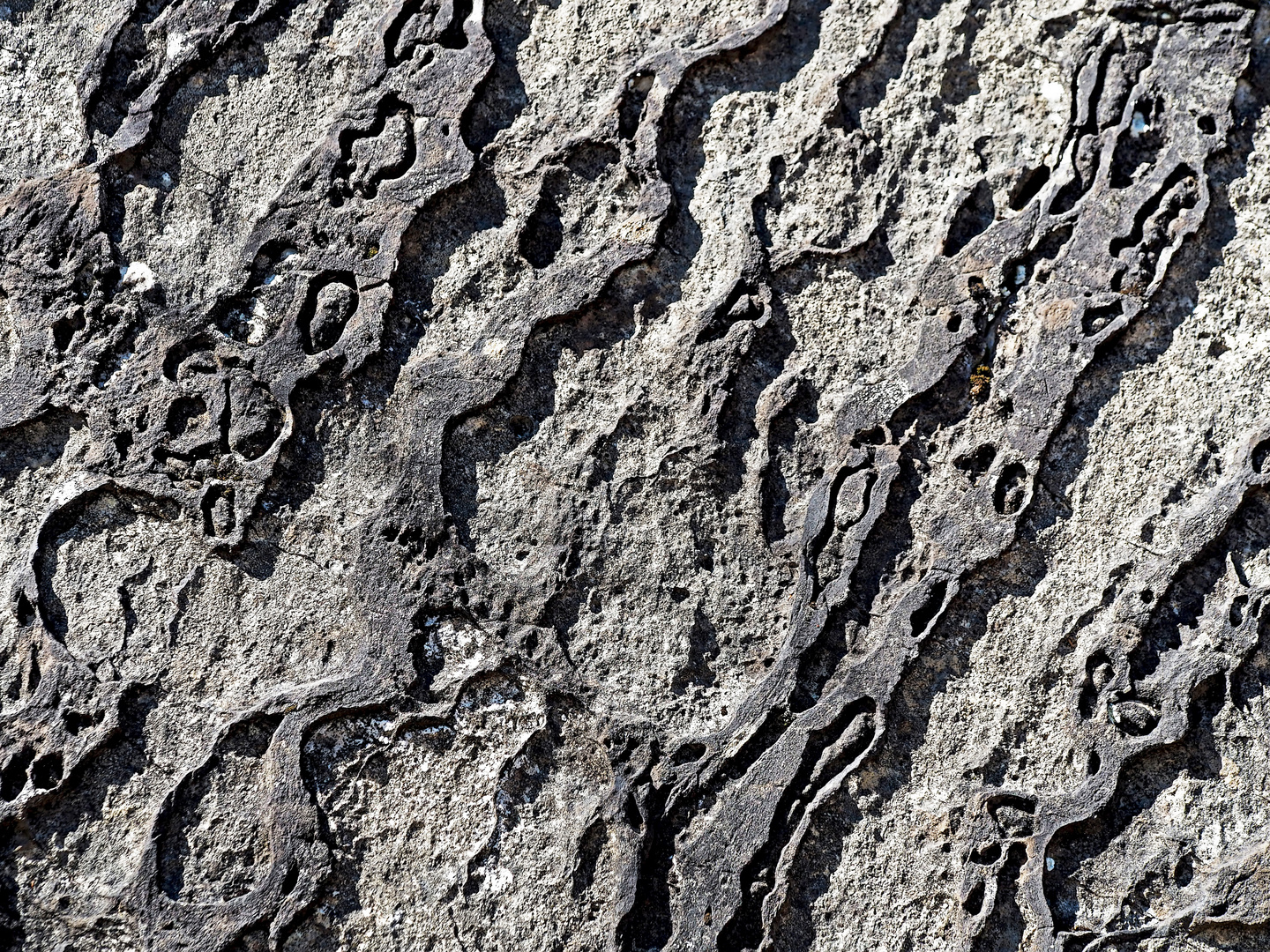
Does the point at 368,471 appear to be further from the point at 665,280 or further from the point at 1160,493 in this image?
Result: the point at 1160,493

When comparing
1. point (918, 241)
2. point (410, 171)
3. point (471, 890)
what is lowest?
point (471, 890)

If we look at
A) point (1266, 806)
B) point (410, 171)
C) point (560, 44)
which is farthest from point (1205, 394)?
point (410, 171)

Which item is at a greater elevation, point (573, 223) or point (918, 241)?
point (573, 223)

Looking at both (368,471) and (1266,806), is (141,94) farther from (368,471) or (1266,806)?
(1266,806)

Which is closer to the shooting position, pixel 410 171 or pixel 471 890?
pixel 471 890

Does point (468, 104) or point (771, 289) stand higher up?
point (468, 104)

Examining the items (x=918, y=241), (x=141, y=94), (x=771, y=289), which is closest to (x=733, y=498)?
(x=771, y=289)
